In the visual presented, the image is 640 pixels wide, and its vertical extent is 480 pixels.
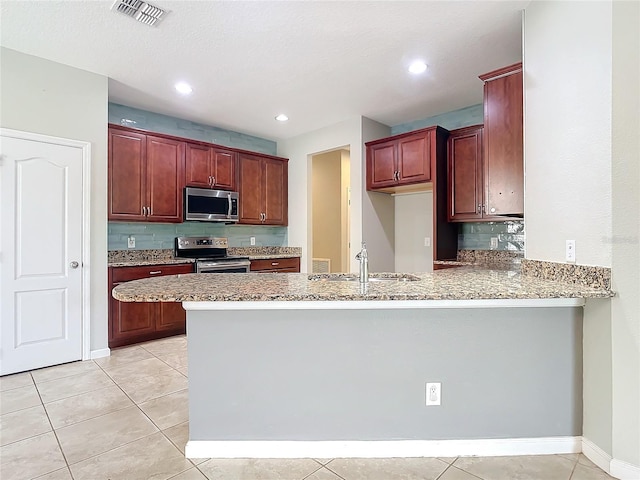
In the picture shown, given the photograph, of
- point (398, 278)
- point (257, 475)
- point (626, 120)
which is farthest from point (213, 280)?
point (626, 120)

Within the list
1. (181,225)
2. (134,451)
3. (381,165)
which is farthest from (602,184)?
(181,225)

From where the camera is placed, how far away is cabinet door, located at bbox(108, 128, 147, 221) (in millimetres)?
3740

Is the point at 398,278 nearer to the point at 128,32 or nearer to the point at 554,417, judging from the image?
the point at 554,417

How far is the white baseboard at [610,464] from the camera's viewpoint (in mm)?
1598

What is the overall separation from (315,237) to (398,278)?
3.74 m

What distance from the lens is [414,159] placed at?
409cm

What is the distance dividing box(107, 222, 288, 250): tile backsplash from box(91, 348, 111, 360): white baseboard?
1182 millimetres

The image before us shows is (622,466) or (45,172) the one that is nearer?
(622,466)

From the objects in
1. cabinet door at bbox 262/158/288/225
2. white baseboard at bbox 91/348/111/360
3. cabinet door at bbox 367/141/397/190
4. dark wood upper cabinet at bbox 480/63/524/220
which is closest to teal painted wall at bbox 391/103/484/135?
cabinet door at bbox 367/141/397/190

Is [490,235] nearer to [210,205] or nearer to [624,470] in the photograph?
[624,470]

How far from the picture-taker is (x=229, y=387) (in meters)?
1.80

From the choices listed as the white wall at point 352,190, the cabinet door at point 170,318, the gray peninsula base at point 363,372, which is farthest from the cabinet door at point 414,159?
the cabinet door at point 170,318

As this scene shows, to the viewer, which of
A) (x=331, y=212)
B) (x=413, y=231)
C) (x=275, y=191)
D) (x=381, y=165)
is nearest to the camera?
(x=381, y=165)

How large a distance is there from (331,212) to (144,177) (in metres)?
3.17
